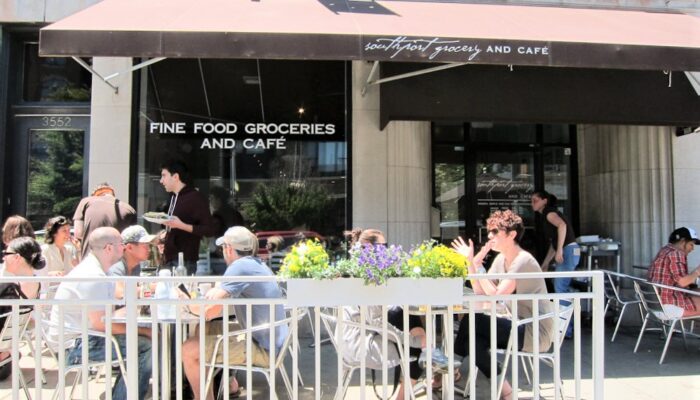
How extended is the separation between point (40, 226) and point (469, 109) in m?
5.34

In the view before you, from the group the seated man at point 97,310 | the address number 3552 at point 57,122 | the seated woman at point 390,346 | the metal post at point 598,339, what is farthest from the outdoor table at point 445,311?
the address number 3552 at point 57,122

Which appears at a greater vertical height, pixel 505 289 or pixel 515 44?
pixel 515 44

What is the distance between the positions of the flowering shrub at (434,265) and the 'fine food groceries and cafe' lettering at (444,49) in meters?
2.04

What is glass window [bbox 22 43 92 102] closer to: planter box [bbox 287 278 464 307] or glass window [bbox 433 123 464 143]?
glass window [bbox 433 123 464 143]

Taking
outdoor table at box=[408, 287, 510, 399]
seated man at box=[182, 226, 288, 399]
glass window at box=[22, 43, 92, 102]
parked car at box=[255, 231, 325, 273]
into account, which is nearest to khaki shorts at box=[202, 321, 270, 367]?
seated man at box=[182, 226, 288, 399]

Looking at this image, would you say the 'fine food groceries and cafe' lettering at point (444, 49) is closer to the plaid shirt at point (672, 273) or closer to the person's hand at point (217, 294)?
the person's hand at point (217, 294)

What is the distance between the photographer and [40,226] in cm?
650

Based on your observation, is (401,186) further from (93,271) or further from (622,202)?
(93,271)

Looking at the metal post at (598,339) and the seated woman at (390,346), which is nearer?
the metal post at (598,339)

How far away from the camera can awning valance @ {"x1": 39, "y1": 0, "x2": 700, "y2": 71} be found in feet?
14.3

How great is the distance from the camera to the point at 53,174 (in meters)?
6.57

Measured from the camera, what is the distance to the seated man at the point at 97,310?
3.47m

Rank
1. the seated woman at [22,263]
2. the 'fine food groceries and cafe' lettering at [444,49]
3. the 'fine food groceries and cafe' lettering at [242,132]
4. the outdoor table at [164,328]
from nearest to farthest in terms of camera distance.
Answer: the outdoor table at [164,328] < the seated woman at [22,263] < the 'fine food groceries and cafe' lettering at [444,49] < the 'fine food groceries and cafe' lettering at [242,132]

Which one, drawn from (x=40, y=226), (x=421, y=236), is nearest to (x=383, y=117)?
(x=421, y=236)
